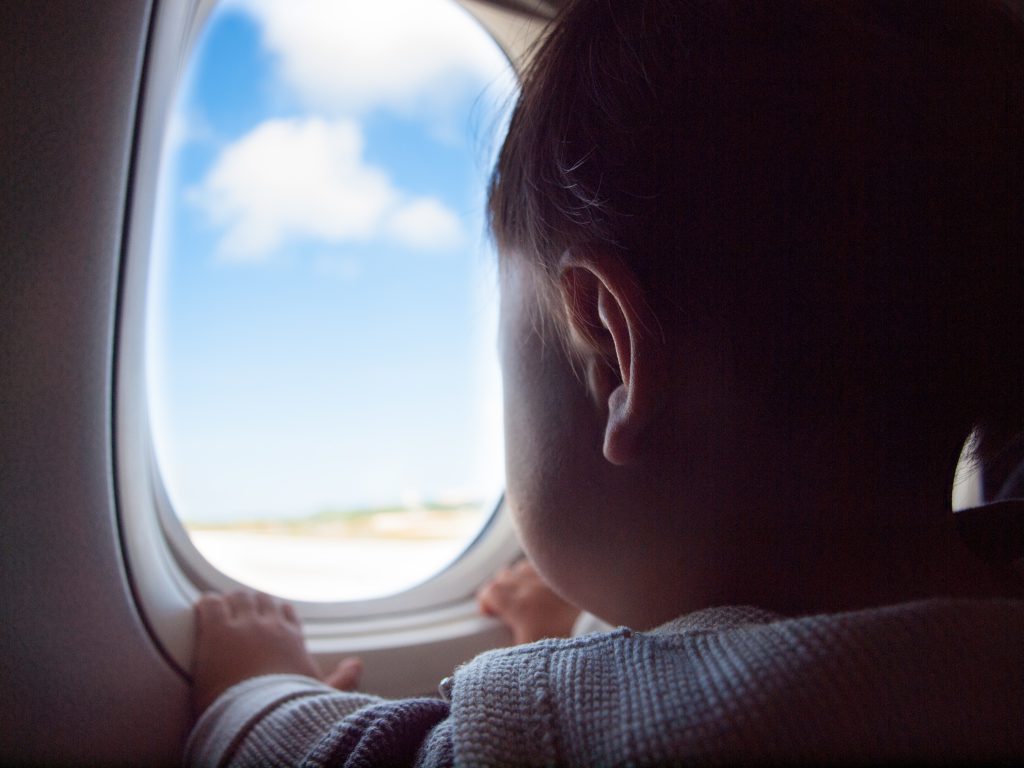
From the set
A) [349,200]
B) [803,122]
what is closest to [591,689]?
[803,122]

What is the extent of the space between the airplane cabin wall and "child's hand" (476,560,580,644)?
561 millimetres

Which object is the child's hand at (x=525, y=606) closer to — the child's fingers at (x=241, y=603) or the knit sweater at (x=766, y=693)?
the child's fingers at (x=241, y=603)

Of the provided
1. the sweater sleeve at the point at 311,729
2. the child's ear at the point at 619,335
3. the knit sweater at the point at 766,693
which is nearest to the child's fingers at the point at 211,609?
the sweater sleeve at the point at 311,729

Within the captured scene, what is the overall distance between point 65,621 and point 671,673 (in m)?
0.57

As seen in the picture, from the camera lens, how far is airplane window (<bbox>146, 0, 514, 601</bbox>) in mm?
1003

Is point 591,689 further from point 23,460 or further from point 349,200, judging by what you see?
point 349,200

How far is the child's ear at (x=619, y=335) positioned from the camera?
525 millimetres

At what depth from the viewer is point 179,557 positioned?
0.98 metres

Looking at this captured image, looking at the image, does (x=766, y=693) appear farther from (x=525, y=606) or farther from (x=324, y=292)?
(x=324, y=292)

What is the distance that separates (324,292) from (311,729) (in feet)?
2.11

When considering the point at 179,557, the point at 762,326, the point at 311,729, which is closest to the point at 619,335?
the point at 762,326

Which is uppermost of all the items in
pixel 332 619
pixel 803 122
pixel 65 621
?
pixel 803 122

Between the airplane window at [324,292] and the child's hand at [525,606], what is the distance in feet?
0.49

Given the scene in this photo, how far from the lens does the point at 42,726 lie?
62cm
